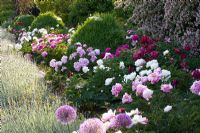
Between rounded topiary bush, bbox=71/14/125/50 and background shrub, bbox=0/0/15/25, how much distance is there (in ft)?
86.2

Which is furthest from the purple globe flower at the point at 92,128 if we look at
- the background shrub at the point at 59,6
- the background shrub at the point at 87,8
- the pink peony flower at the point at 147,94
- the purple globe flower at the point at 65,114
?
the background shrub at the point at 59,6

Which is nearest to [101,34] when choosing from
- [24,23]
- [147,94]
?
[147,94]

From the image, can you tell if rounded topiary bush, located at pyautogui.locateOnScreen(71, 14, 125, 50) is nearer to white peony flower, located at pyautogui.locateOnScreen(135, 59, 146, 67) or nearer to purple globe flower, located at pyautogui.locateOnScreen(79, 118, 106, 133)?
white peony flower, located at pyautogui.locateOnScreen(135, 59, 146, 67)

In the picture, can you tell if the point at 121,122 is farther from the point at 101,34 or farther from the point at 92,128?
the point at 101,34

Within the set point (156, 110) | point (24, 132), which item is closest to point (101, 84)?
point (24, 132)

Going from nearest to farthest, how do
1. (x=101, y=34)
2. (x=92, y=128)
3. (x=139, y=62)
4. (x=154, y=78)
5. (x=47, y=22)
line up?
(x=92, y=128), (x=154, y=78), (x=139, y=62), (x=101, y=34), (x=47, y=22)

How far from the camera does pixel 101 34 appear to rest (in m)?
8.97

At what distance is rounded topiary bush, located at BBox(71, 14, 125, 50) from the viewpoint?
29.1 ft

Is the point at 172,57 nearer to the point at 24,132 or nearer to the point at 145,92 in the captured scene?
the point at 145,92

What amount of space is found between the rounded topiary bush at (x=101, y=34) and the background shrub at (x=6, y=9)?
26.3 m

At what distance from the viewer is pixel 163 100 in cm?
436

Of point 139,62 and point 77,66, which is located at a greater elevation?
point 139,62

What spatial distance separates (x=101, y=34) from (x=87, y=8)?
9.39 m

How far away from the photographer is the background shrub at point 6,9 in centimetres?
3486
